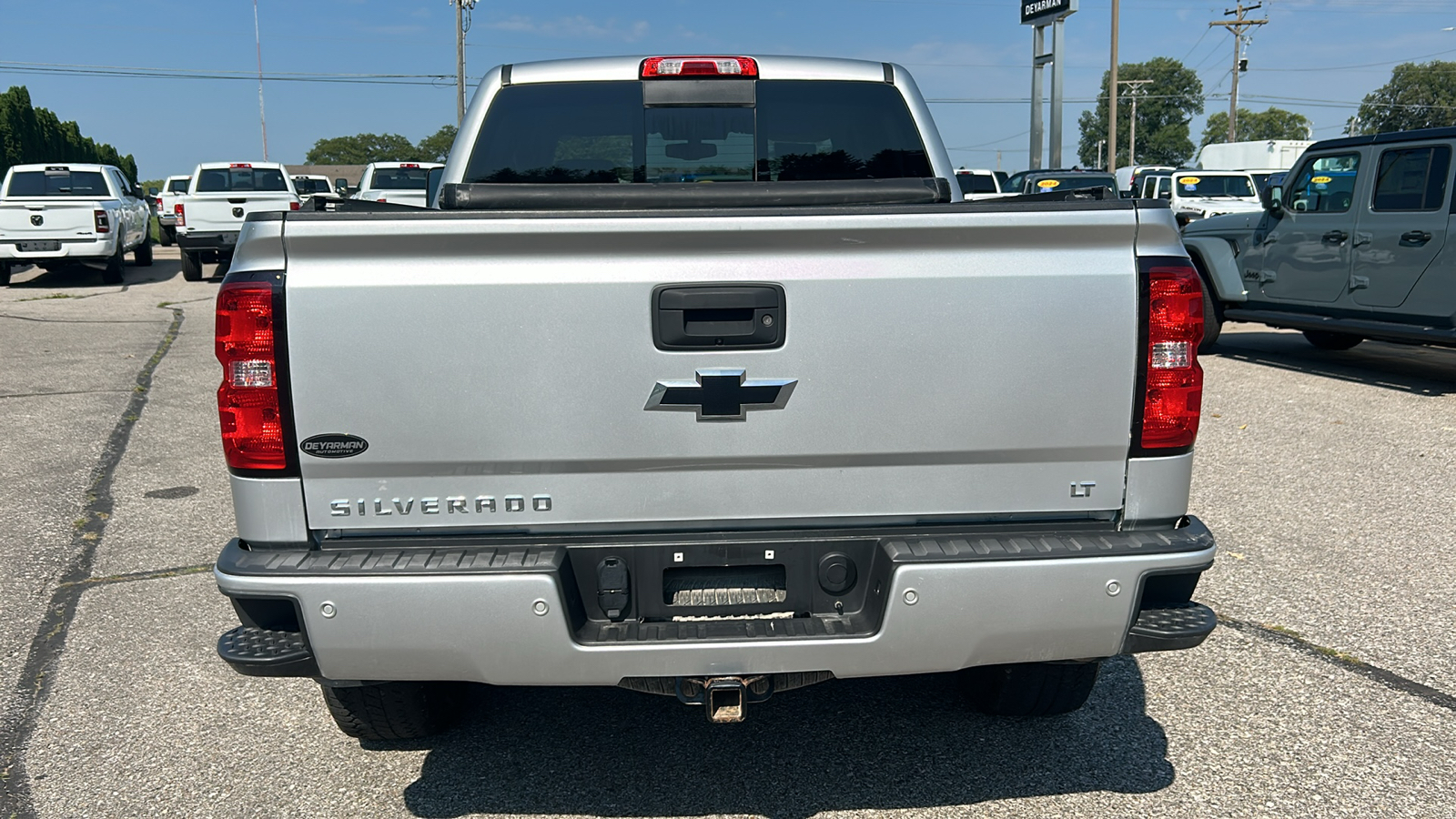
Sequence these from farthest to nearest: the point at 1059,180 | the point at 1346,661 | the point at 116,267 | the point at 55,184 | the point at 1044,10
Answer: the point at 1044,10 → the point at 1059,180 → the point at 116,267 → the point at 55,184 → the point at 1346,661

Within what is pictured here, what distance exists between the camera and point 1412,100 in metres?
99.4

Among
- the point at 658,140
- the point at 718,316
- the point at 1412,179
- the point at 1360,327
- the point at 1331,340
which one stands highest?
the point at 658,140

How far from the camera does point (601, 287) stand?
2645mm

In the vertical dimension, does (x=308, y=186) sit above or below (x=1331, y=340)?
above

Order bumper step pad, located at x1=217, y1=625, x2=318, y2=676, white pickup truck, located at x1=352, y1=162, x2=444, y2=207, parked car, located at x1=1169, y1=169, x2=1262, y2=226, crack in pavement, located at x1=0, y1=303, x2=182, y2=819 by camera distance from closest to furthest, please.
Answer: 1. bumper step pad, located at x1=217, y1=625, x2=318, y2=676
2. crack in pavement, located at x1=0, y1=303, x2=182, y2=819
3. white pickup truck, located at x1=352, y1=162, x2=444, y2=207
4. parked car, located at x1=1169, y1=169, x2=1262, y2=226

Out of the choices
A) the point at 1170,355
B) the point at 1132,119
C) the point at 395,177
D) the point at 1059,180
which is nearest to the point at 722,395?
the point at 1170,355

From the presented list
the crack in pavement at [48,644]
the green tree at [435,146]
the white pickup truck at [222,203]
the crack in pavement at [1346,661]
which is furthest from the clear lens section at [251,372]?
the green tree at [435,146]

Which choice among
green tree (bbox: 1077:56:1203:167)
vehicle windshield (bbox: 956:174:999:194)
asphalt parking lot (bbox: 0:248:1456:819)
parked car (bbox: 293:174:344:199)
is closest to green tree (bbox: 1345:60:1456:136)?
green tree (bbox: 1077:56:1203:167)

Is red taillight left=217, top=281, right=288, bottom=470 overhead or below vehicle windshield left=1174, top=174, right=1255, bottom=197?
below

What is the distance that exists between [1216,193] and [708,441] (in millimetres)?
23868

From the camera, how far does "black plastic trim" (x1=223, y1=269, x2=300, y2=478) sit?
260cm

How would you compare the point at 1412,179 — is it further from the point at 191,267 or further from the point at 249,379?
the point at 191,267

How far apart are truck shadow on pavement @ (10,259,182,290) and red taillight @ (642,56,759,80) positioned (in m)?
18.4

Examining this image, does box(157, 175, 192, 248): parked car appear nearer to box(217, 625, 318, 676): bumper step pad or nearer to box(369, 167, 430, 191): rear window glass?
box(369, 167, 430, 191): rear window glass
